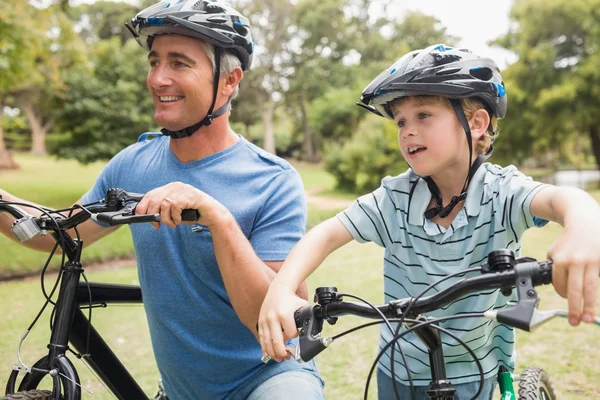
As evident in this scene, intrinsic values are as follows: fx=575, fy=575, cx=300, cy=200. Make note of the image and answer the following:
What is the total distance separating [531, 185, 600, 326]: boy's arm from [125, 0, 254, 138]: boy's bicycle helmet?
5.15ft

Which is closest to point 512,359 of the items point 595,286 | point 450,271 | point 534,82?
point 450,271

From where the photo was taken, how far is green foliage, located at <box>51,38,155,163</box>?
61.0 feet

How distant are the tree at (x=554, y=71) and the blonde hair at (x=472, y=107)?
2098 centimetres

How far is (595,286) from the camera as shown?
Answer: 128cm

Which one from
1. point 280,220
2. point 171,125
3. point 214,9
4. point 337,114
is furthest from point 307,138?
point 280,220

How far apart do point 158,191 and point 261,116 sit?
3292 cm

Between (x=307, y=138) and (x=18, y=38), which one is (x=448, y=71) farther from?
(x=307, y=138)

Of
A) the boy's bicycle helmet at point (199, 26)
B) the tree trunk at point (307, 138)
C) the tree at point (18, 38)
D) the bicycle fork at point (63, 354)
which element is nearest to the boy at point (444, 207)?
the boy's bicycle helmet at point (199, 26)

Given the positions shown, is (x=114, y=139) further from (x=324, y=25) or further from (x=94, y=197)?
(x=324, y=25)

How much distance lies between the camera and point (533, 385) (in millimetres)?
2232

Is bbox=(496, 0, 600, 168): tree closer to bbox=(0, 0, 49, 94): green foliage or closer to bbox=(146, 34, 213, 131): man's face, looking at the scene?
bbox=(0, 0, 49, 94): green foliage

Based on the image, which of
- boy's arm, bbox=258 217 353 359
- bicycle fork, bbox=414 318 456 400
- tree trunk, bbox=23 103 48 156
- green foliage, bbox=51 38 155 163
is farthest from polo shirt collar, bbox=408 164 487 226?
tree trunk, bbox=23 103 48 156

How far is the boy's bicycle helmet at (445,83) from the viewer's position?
2.02 metres

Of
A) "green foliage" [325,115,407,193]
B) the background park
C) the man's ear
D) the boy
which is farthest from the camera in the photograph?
"green foliage" [325,115,407,193]
